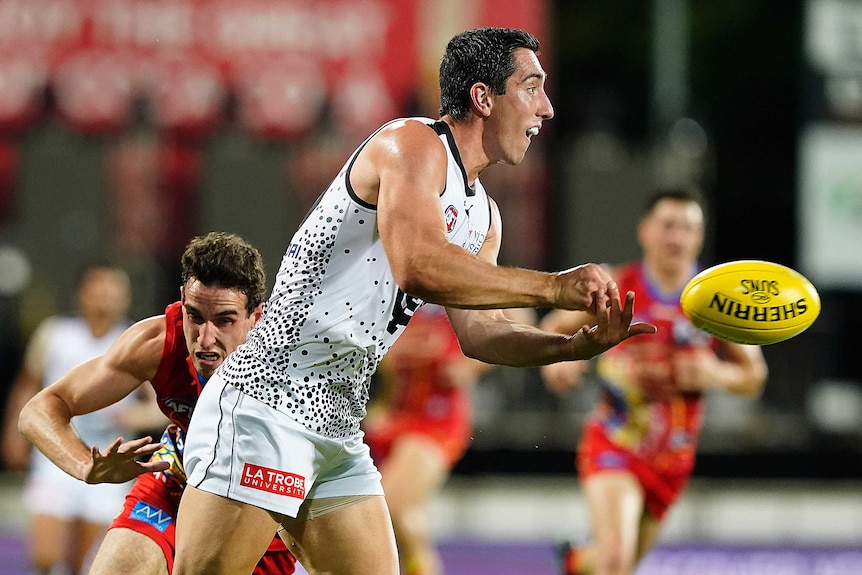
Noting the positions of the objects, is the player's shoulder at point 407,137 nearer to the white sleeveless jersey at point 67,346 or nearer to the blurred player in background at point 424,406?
the blurred player in background at point 424,406

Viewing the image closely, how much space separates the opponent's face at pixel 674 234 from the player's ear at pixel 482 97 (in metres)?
2.78

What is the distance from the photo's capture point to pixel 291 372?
12.4ft

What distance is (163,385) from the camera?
13.8 ft

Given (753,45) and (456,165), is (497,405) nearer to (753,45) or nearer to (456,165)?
(456,165)

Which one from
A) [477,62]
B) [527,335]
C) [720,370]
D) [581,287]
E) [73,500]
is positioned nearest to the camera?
[581,287]

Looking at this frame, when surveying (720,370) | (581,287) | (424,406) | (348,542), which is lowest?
(424,406)

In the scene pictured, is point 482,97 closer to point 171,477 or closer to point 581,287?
point 581,287

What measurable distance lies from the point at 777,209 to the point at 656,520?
11.0 metres

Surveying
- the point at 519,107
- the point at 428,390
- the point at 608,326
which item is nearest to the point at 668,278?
the point at 428,390

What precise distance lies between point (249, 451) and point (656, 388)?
9.95 feet

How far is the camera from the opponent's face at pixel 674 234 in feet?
21.0

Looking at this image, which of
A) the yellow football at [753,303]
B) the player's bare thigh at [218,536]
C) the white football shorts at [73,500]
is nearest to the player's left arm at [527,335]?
the yellow football at [753,303]

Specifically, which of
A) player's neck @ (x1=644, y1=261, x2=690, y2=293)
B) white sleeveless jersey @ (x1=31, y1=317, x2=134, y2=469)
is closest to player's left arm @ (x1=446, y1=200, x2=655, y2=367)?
player's neck @ (x1=644, y1=261, x2=690, y2=293)

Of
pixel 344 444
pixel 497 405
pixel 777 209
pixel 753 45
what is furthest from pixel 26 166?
pixel 753 45
